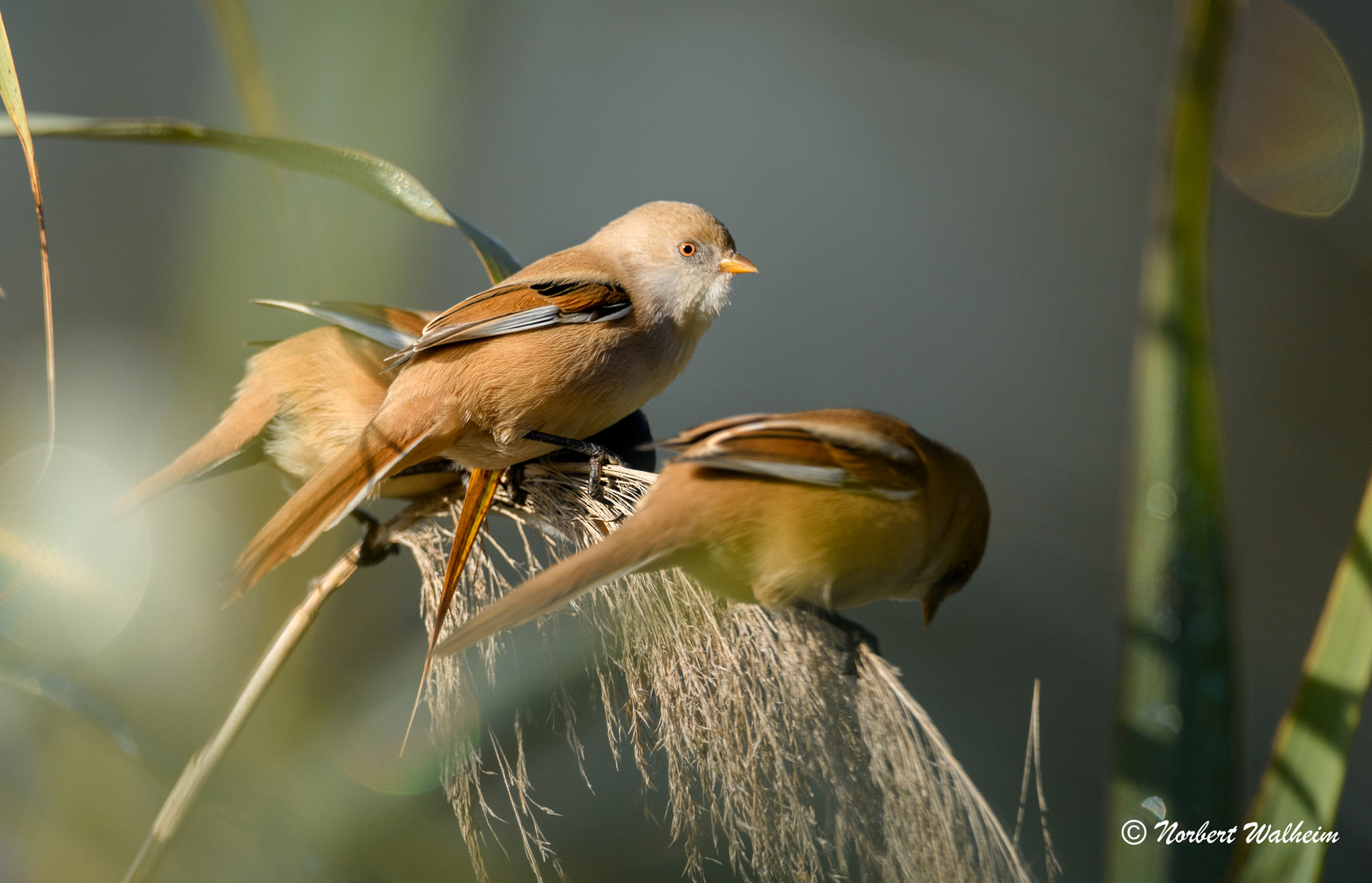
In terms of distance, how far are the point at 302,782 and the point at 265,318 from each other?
616mm

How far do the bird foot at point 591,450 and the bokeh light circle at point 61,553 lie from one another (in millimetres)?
324

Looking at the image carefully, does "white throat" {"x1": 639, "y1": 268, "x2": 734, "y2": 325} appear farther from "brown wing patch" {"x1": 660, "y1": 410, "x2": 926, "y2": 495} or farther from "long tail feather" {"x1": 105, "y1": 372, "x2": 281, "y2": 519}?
"long tail feather" {"x1": 105, "y1": 372, "x2": 281, "y2": 519}

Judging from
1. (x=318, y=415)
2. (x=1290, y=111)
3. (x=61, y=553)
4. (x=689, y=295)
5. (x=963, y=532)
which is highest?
(x=1290, y=111)

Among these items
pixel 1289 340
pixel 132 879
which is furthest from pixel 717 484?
pixel 1289 340

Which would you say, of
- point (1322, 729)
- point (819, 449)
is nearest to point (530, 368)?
point (819, 449)

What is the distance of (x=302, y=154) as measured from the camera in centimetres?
53

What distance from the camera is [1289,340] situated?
4.77 feet

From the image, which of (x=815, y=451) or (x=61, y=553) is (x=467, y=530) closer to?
(x=815, y=451)

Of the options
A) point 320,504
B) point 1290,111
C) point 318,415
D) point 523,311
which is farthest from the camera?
point 1290,111

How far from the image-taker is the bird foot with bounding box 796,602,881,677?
19.5 inches

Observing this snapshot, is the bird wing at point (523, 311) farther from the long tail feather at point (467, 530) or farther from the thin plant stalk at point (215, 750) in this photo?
the thin plant stalk at point (215, 750)

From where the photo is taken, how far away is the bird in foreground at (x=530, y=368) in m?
0.53

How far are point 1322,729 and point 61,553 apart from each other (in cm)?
94

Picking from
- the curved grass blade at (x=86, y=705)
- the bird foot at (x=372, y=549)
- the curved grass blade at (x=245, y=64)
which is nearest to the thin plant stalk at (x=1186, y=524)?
the bird foot at (x=372, y=549)
